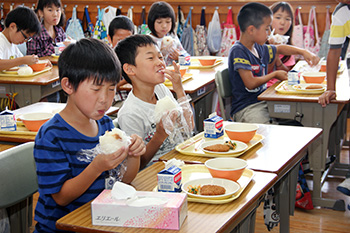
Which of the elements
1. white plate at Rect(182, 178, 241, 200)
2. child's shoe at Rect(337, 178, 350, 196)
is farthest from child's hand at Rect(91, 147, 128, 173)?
child's shoe at Rect(337, 178, 350, 196)

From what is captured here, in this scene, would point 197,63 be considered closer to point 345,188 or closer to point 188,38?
point 188,38

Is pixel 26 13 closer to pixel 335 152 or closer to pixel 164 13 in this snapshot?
pixel 164 13

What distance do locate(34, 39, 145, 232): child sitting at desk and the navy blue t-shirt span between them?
1.89 m

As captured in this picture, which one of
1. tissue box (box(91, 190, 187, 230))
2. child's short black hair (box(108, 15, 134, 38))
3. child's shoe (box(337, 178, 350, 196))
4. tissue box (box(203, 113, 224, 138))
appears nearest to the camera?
tissue box (box(91, 190, 187, 230))

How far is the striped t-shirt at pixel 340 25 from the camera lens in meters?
3.08

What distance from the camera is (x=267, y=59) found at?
12.5 feet

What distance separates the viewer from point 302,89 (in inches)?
129

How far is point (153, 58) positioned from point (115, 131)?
79cm

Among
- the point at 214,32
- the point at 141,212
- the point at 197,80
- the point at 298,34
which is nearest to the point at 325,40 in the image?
the point at 298,34

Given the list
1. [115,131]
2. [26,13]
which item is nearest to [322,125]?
[115,131]

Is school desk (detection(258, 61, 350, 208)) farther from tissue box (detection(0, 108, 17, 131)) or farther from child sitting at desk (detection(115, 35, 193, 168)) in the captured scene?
tissue box (detection(0, 108, 17, 131))

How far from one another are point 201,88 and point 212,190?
2.16 m

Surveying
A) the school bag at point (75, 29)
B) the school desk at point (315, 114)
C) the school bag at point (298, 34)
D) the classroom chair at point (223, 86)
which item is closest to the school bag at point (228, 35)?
the school bag at point (298, 34)

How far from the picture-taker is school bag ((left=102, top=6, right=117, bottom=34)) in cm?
679
